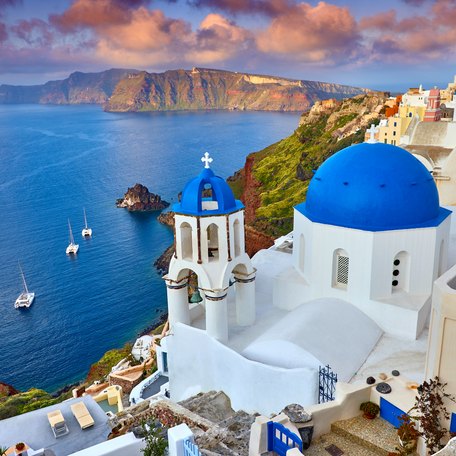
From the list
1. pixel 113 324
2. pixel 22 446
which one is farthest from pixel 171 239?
pixel 22 446

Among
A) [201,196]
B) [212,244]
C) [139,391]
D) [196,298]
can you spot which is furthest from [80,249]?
[201,196]

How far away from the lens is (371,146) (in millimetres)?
14539

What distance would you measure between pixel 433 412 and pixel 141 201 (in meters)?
68.9

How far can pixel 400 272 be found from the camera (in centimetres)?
1421

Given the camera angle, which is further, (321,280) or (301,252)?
(301,252)

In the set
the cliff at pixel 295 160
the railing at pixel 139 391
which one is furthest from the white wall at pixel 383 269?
the cliff at pixel 295 160

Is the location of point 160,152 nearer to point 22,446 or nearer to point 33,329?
point 33,329

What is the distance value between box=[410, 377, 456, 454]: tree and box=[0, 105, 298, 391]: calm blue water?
108ft

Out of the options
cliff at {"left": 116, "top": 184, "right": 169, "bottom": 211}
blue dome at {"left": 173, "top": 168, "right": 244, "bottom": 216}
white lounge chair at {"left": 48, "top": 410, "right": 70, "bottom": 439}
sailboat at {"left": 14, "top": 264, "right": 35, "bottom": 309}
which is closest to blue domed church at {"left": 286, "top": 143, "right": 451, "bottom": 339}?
blue dome at {"left": 173, "top": 168, "right": 244, "bottom": 216}

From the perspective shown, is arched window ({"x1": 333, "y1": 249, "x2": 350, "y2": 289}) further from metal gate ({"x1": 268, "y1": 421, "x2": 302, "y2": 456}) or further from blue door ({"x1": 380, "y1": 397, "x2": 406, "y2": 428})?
metal gate ({"x1": 268, "y1": 421, "x2": 302, "y2": 456})

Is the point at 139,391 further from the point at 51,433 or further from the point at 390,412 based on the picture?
the point at 390,412

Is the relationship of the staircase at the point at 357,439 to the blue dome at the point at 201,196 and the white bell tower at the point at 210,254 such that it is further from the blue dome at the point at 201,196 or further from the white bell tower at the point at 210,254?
the blue dome at the point at 201,196

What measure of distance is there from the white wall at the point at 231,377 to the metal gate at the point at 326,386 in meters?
0.14

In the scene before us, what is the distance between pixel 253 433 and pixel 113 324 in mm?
36059
